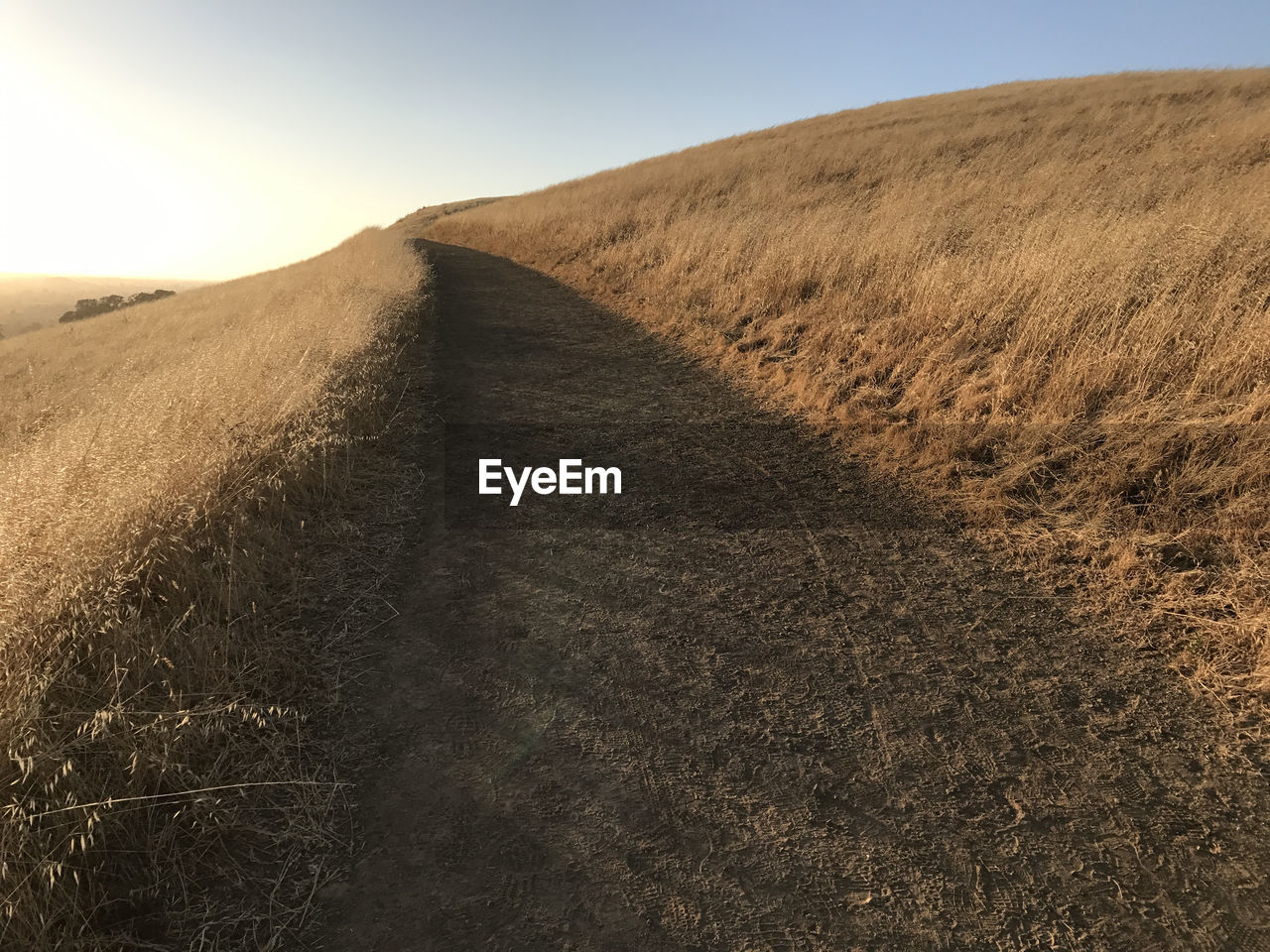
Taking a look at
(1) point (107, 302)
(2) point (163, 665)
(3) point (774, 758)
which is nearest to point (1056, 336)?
(3) point (774, 758)

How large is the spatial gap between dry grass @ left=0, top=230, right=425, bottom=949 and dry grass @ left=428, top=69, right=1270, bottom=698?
4.13 metres

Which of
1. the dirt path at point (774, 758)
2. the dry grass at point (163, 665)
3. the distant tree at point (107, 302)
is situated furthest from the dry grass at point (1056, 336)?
the distant tree at point (107, 302)

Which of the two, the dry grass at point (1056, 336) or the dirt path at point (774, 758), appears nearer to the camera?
the dirt path at point (774, 758)

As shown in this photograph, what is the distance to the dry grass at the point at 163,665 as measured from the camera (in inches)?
79.5

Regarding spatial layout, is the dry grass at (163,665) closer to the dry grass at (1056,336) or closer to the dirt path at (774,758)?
the dirt path at (774,758)

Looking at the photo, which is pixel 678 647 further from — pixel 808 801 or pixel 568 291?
pixel 568 291

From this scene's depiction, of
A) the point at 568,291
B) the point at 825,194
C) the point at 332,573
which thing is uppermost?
the point at 825,194

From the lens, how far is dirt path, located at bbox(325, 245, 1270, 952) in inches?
81.4

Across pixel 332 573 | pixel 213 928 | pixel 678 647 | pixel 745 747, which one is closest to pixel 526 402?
pixel 332 573

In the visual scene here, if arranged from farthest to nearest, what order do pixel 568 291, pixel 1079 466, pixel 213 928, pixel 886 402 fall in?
pixel 568 291 → pixel 886 402 → pixel 1079 466 → pixel 213 928

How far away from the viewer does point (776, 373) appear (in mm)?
6801

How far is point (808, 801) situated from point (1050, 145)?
1683 cm

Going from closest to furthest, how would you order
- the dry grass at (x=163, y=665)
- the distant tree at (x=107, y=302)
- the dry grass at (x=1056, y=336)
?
the dry grass at (x=163, y=665) → the dry grass at (x=1056, y=336) → the distant tree at (x=107, y=302)

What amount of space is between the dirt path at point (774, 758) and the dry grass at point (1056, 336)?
56 cm
